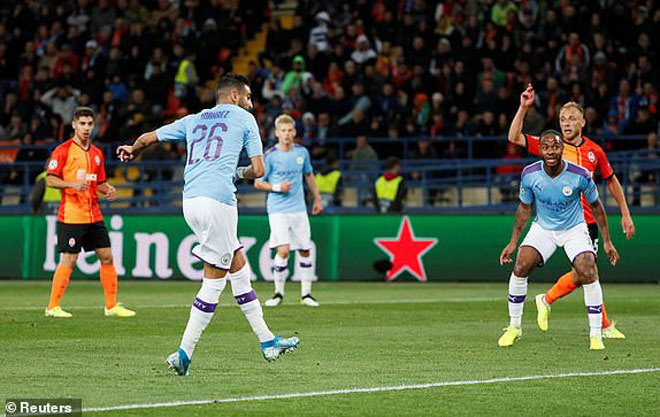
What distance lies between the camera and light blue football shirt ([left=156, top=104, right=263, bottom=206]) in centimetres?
878

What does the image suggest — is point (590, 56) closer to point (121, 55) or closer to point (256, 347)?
point (121, 55)

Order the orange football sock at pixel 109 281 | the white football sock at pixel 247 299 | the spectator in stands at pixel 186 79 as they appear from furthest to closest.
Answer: the spectator in stands at pixel 186 79
the orange football sock at pixel 109 281
the white football sock at pixel 247 299

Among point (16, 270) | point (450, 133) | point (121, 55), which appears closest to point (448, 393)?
point (16, 270)

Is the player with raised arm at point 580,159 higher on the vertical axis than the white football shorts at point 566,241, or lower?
higher

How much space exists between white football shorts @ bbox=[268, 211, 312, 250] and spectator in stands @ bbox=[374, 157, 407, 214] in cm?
560

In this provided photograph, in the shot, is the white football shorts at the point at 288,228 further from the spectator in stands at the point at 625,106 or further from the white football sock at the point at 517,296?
the spectator in stands at the point at 625,106

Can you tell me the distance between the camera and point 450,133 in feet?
81.2

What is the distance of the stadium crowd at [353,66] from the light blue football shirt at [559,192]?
472 inches

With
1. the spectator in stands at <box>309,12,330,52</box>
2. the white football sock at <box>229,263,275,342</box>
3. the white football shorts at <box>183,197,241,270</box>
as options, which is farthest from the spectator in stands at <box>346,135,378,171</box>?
the white football shorts at <box>183,197,241,270</box>

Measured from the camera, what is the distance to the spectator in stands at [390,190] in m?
21.5

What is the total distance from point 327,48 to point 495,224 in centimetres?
816

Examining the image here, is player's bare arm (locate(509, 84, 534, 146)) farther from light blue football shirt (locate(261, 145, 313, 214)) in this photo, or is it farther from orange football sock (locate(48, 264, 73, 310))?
orange football sock (locate(48, 264, 73, 310))

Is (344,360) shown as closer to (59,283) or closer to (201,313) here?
(201,313)

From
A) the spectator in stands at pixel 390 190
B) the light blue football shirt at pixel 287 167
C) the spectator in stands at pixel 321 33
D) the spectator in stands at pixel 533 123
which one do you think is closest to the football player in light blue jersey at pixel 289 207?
the light blue football shirt at pixel 287 167
